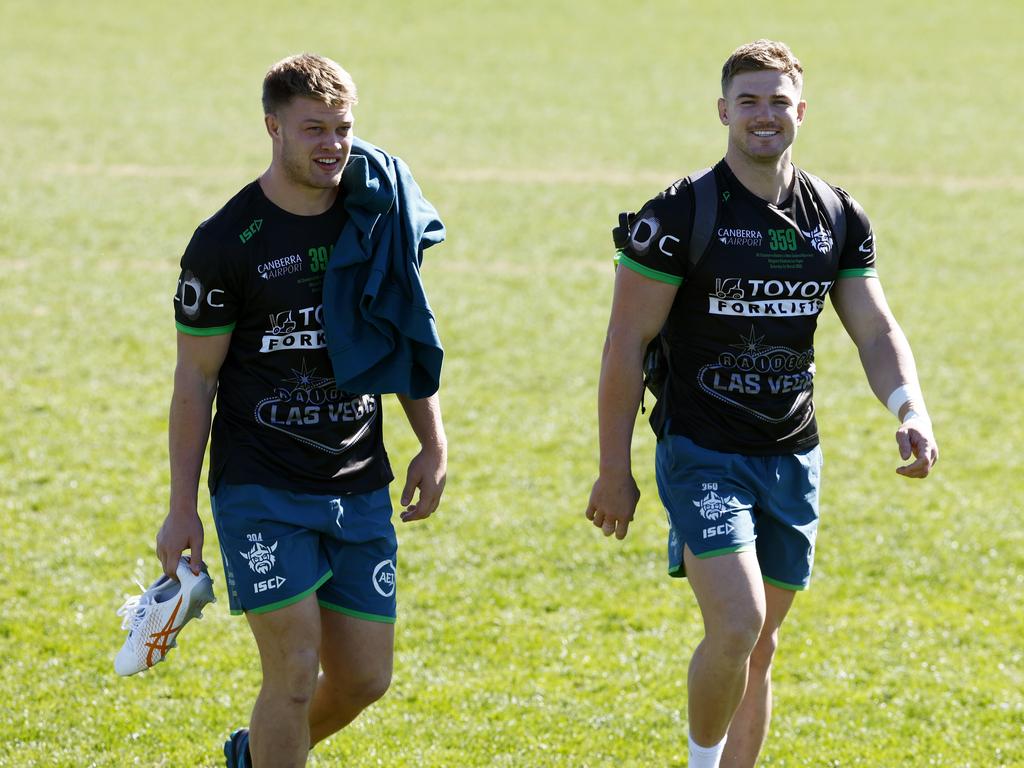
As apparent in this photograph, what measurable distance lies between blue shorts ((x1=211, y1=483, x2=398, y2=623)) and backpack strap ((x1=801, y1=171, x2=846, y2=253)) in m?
1.73

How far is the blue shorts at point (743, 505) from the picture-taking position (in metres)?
4.54

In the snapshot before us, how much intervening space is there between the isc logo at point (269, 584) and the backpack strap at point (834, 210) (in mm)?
2099

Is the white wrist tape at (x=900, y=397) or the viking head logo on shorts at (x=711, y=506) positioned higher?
the white wrist tape at (x=900, y=397)

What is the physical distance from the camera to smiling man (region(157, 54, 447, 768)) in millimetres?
4367

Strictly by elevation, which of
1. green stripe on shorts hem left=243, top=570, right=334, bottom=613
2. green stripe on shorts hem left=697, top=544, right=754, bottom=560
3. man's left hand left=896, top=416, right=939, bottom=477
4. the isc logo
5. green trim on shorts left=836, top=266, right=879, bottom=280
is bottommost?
green stripe on shorts hem left=243, top=570, right=334, bottom=613

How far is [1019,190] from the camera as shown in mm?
18188

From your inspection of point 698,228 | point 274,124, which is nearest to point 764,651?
point 698,228

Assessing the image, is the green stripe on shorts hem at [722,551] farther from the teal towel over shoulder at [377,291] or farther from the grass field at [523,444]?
the grass field at [523,444]

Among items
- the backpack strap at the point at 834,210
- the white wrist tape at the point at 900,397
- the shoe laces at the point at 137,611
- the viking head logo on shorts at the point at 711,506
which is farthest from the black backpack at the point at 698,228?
the shoe laces at the point at 137,611

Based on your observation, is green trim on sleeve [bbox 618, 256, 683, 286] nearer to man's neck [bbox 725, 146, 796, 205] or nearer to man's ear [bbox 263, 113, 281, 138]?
man's neck [bbox 725, 146, 796, 205]

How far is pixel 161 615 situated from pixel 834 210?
101 inches

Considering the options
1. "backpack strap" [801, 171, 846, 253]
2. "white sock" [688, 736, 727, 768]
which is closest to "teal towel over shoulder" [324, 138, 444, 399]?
"backpack strap" [801, 171, 846, 253]

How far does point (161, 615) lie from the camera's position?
4520mm

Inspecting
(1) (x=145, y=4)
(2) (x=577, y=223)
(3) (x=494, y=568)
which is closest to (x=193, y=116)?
(2) (x=577, y=223)
